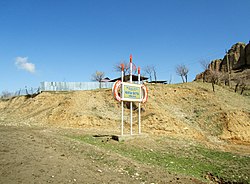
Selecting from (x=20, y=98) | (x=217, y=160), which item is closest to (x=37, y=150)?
(x=217, y=160)

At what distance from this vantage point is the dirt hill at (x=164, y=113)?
19.0 metres

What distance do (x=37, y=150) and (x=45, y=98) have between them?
2228cm

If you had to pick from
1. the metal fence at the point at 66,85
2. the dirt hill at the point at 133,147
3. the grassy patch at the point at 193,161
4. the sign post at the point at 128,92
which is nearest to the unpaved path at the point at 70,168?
the dirt hill at the point at 133,147

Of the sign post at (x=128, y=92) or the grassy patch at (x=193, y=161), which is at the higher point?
the sign post at (x=128, y=92)

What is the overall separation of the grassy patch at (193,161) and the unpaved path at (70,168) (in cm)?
102

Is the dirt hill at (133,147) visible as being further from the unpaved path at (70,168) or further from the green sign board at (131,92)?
the green sign board at (131,92)

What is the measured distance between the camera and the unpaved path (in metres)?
5.21

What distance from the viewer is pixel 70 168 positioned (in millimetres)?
5941

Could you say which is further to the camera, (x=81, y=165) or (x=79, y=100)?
(x=79, y=100)

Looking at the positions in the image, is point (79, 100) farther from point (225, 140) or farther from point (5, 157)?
point (5, 157)

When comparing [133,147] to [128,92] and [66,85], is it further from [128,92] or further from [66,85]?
[66,85]

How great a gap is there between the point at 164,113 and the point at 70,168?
15.8 m

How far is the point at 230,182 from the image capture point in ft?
22.7

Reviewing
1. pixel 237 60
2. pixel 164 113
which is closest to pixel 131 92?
pixel 164 113
